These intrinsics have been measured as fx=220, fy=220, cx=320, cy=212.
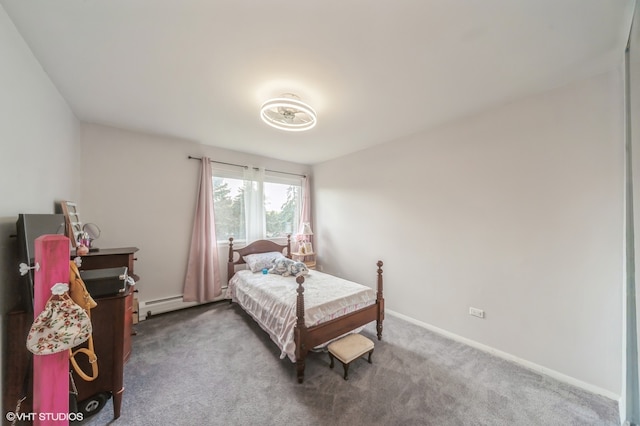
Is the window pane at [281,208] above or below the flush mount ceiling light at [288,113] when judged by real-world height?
below

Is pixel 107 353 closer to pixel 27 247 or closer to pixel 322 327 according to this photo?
pixel 27 247

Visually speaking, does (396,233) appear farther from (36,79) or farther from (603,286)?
(36,79)

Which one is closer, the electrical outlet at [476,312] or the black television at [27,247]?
the black television at [27,247]

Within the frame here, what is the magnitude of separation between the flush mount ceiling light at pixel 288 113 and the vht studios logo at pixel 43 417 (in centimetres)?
242

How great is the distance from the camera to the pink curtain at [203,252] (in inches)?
137

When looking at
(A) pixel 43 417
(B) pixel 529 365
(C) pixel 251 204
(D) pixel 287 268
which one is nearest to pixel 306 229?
(C) pixel 251 204

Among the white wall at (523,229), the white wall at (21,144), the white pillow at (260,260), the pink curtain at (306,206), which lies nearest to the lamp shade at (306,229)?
the pink curtain at (306,206)

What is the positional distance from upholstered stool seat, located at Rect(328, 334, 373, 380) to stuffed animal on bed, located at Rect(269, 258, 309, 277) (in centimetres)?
120

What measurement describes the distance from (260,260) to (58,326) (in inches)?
99.5

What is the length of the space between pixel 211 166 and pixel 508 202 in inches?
162

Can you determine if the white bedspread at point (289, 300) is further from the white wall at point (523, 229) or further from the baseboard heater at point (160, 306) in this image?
the white wall at point (523, 229)

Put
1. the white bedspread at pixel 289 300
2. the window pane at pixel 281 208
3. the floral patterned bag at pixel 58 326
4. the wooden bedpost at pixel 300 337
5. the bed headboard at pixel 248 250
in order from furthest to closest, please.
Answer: the window pane at pixel 281 208
the bed headboard at pixel 248 250
the white bedspread at pixel 289 300
the wooden bedpost at pixel 300 337
the floral patterned bag at pixel 58 326

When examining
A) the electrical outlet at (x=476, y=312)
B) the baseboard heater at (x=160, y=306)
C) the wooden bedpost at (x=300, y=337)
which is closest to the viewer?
the wooden bedpost at (x=300, y=337)

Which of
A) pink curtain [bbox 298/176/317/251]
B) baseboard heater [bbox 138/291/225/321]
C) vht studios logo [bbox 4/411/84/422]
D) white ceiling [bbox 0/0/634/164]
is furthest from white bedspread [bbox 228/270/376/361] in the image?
white ceiling [bbox 0/0/634/164]
